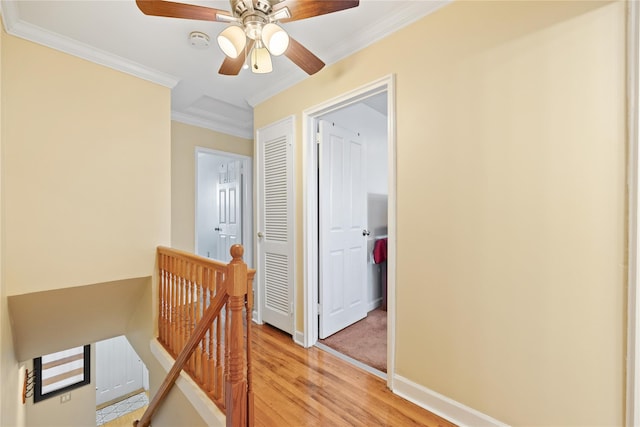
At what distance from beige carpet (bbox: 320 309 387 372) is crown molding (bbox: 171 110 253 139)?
3125 millimetres

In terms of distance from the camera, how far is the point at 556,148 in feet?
4.07

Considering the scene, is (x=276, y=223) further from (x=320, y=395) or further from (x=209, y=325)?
(x=320, y=395)

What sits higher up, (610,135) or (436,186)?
(610,135)

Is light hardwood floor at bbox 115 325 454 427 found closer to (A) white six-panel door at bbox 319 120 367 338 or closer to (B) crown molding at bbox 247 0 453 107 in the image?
(A) white six-panel door at bbox 319 120 367 338

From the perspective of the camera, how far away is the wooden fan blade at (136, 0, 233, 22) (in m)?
1.20

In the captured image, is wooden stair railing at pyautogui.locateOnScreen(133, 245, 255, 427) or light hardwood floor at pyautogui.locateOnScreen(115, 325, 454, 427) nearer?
wooden stair railing at pyautogui.locateOnScreen(133, 245, 255, 427)

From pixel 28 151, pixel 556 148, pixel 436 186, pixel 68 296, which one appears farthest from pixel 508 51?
pixel 68 296

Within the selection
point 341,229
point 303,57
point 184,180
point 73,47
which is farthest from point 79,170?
point 341,229

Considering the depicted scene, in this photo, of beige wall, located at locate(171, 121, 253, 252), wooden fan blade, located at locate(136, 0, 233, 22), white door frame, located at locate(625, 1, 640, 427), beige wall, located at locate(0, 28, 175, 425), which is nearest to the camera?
white door frame, located at locate(625, 1, 640, 427)

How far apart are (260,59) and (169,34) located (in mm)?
916

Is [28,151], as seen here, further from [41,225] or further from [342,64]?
[342,64]

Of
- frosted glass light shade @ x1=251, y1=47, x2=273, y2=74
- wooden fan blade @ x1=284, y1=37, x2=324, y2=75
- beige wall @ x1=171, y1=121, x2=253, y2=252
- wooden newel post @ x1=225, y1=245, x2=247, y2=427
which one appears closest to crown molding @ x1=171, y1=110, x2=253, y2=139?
beige wall @ x1=171, y1=121, x2=253, y2=252

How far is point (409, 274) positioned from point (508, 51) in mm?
1363

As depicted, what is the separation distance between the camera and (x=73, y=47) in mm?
2035
